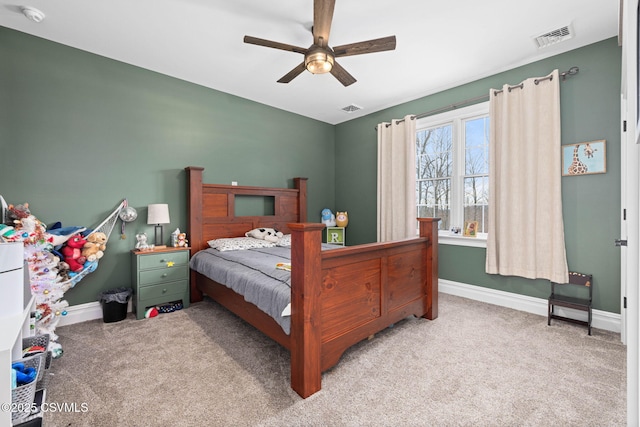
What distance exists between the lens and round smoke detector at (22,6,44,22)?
226cm

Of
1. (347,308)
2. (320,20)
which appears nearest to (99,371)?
(347,308)

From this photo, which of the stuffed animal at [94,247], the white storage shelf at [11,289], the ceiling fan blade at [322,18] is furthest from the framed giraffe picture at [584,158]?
the stuffed animal at [94,247]

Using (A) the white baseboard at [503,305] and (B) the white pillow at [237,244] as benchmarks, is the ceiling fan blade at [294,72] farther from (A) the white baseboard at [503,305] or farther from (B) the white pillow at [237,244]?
(A) the white baseboard at [503,305]

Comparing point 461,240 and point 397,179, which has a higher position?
point 397,179

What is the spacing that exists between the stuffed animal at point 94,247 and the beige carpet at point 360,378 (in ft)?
2.33

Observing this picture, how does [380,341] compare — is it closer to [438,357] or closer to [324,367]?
[438,357]

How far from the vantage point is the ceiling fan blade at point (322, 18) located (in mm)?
1824

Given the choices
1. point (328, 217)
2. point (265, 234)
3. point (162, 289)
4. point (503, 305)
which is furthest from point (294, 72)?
point (503, 305)

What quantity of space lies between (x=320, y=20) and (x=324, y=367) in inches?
94.7

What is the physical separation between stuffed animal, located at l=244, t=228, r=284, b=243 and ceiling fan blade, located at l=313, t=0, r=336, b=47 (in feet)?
7.81

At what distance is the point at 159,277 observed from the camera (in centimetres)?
302

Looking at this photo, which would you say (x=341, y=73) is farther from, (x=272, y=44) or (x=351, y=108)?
(x=351, y=108)

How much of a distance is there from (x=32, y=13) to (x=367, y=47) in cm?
281

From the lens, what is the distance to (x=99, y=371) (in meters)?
1.94
